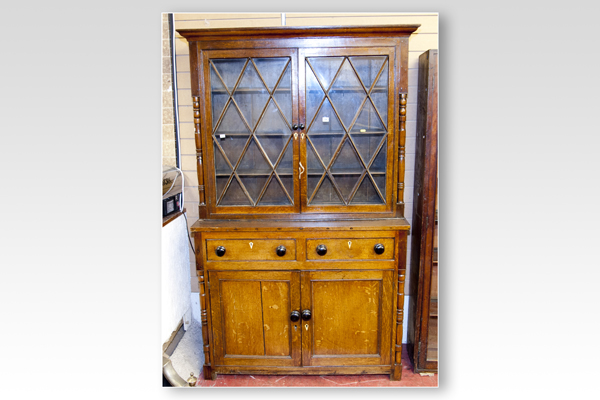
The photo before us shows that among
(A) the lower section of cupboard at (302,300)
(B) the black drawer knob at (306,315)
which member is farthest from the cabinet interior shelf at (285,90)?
(B) the black drawer knob at (306,315)

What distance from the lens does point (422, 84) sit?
193cm

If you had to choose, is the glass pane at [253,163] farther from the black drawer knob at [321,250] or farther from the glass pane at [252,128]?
the black drawer knob at [321,250]

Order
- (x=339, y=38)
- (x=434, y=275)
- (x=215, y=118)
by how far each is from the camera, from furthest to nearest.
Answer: (x=434, y=275) → (x=215, y=118) → (x=339, y=38)

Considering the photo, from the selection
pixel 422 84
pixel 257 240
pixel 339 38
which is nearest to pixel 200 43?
pixel 339 38

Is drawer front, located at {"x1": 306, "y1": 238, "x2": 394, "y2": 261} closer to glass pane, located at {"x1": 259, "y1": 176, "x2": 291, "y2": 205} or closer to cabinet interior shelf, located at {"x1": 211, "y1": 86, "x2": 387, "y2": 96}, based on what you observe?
glass pane, located at {"x1": 259, "y1": 176, "x2": 291, "y2": 205}

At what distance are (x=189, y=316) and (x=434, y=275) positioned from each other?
1.48 metres

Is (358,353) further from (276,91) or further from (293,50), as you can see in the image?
(293,50)

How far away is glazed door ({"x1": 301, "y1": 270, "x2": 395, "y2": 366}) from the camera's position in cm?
185

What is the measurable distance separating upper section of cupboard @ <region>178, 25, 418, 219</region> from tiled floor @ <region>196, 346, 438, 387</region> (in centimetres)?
88

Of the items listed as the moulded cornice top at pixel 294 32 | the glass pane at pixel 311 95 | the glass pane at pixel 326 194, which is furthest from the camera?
the glass pane at pixel 326 194

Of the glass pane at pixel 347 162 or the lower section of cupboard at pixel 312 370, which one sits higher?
the glass pane at pixel 347 162

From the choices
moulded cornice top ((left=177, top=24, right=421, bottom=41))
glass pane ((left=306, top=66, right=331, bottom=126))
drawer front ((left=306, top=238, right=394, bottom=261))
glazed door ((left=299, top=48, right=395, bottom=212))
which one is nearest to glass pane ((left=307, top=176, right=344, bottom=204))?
glazed door ((left=299, top=48, right=395, bottom=212))

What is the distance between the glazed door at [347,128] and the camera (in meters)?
1.79

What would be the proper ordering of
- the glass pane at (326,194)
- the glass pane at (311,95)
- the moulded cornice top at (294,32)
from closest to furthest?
the moulded cornice top at (294,32) → the glass pane at (311,95) → the glass pane at (326,194)
